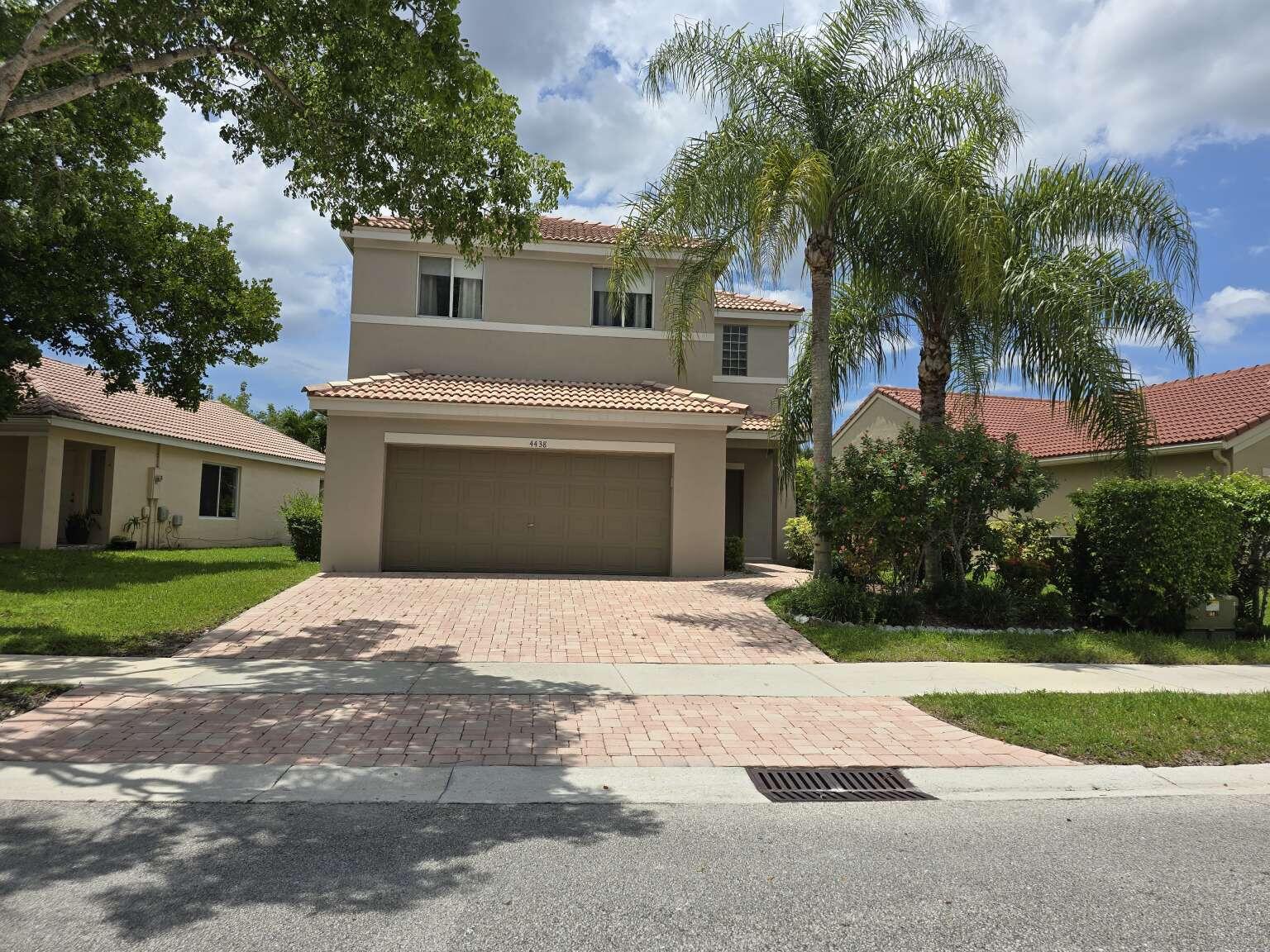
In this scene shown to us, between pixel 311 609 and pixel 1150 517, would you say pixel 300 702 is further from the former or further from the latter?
pixel 1150 517

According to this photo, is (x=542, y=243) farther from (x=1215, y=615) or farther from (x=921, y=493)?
(x=1215, y=615)

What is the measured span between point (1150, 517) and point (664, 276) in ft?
34.8

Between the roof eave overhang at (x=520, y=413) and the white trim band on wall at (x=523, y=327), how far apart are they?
2.42 metres

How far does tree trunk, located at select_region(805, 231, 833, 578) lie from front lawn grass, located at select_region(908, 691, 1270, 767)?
4678 mm

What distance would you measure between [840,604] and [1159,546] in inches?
154

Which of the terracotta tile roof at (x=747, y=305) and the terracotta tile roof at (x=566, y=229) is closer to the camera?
the terracotta tile roof at (x=566, y=229)

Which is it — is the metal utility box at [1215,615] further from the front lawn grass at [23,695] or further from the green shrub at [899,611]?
the front lawn grass at [23,695]

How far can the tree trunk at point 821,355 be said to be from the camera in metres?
12.2

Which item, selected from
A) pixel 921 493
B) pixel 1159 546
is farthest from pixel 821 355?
pixel 1159 546

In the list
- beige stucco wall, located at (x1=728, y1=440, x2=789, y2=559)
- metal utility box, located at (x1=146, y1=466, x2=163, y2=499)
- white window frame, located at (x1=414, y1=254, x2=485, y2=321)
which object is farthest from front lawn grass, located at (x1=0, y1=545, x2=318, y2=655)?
beige stucco wall, located at (x1=728, y1=440, x2=789, y2=559)

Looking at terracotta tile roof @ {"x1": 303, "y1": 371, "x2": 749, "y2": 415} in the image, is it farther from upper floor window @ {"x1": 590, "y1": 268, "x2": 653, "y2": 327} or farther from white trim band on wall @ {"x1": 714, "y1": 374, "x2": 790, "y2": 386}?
white trim band on wall @ {"x1": 714, "y1": 374, "x2": 790, "y2": 386}

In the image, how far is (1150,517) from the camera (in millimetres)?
10711

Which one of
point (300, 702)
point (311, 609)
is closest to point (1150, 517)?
point (300, 702)

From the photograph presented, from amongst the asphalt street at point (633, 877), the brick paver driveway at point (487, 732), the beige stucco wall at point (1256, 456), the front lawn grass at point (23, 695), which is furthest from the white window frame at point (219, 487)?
the beige stucco wall at point (1256, 456)
